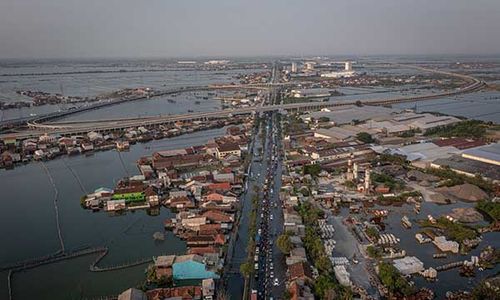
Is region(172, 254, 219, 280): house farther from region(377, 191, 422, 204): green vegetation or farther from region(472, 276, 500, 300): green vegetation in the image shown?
region(377, 191, 422, 204): green vegetation

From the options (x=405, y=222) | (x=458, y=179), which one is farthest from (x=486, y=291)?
(x=458, y=179)

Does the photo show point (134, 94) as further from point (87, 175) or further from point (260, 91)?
point (87, 175)

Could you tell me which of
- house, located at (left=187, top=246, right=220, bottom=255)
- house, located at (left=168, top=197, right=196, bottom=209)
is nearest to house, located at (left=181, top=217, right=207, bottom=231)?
house, located at (left=187, top=246, right=220, bottom=255)

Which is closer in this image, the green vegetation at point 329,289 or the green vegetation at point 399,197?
the green vegetation at point 329,289

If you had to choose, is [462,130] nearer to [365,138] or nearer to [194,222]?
[365,138]

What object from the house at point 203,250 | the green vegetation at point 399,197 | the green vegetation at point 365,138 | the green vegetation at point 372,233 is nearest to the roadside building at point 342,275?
the green vegetation at point 372,233

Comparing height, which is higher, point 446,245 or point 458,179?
point 458,179

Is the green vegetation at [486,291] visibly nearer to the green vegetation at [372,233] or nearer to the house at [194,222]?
the green vegetation at [372,233]
